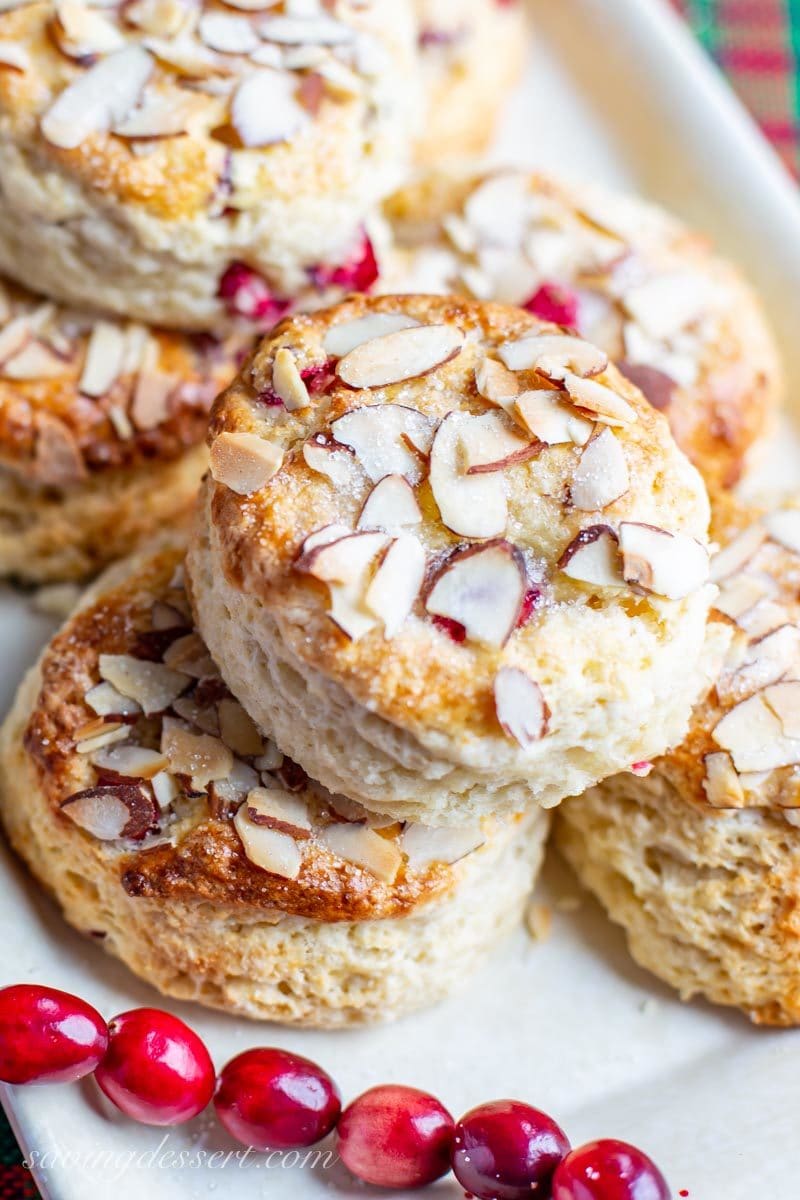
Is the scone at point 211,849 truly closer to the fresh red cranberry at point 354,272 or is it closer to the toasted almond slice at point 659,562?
the toasted almond slice at point 659,562

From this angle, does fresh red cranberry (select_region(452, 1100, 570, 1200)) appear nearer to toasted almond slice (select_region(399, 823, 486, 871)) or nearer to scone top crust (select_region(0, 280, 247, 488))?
toasted almond slice (select_region(399, 823, 486, 871))

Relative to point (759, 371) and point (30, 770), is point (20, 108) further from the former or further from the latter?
point (759, 371)

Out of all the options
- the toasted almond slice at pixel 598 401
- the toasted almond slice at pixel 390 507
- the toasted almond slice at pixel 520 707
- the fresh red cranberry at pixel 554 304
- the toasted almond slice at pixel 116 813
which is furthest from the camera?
the fresh red cranberry at pixel 554 304

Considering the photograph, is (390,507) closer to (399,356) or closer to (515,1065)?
(399,356)

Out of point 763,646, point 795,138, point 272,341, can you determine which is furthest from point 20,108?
point 795,138

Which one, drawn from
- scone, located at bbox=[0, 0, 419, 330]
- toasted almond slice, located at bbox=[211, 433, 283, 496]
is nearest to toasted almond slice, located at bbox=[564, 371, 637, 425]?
toasted almond slice, located at bbox=[211, 433, 283, 496]

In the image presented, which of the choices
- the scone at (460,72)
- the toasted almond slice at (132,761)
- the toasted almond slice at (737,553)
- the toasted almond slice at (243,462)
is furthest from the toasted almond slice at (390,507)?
the scone at (460,72)
